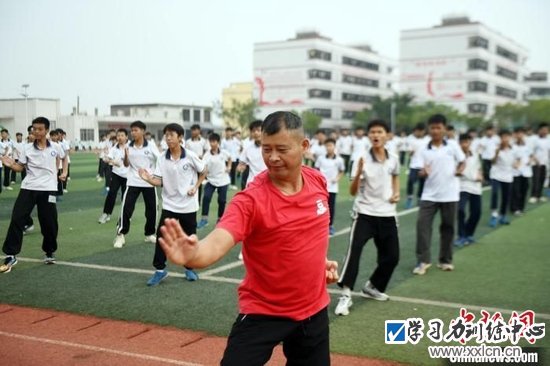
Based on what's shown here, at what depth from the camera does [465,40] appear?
76375mm

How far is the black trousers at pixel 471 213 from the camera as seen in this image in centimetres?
1002

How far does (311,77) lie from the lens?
7906 centimetres

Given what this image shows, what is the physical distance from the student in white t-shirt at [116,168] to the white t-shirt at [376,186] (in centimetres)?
643

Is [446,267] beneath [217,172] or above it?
beneath

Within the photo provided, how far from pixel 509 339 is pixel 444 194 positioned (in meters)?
3.01

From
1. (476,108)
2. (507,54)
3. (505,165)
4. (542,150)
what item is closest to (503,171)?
(505,165)

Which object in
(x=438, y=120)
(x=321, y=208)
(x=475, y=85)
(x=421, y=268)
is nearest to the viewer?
(x=321, y=208)

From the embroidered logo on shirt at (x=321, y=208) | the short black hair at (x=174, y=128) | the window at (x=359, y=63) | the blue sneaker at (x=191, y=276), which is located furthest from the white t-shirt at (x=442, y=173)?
the window at (x=359, y=63)

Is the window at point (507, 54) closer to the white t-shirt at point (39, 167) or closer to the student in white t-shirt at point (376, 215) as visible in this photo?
the student in white t-shirt at point (376, 215)

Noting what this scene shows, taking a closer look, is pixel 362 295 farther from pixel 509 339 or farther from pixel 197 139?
pixel 197 139

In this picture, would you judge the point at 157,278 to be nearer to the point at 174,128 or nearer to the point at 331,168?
the point at 174,128

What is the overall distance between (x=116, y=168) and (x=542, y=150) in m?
11.1

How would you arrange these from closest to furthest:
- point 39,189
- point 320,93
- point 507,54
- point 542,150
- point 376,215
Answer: point 376,215
point 39,189
point 542,150
point 320,93
point 507,54

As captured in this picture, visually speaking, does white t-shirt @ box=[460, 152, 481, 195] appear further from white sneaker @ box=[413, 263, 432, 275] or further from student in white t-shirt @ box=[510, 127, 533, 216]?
student in white t-shirt @ box=[510, 127, 533, 216]
